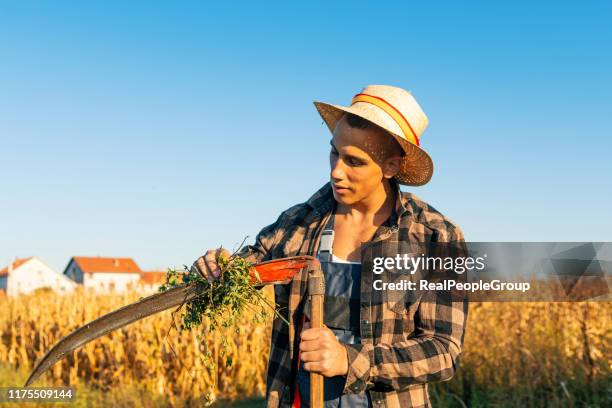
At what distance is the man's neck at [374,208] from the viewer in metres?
3.29

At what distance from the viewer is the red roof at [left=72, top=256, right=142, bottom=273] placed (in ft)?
242

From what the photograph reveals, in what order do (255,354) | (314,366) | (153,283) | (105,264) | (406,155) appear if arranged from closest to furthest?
(314,366)
(406,155)
(255,354)
(153,283)
(105,264)

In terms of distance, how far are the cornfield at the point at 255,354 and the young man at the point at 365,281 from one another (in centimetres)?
49

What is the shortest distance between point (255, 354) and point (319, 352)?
8.19 m

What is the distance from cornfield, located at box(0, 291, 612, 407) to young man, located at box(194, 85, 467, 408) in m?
0.49

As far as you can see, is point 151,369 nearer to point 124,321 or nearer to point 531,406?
point 531,406

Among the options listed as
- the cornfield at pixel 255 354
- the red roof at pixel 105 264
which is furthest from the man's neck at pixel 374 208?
the red roof at pixel 105 264

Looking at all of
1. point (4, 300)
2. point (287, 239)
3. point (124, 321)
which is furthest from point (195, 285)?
point (4, 300)

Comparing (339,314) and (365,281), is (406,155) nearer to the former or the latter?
(365,281)

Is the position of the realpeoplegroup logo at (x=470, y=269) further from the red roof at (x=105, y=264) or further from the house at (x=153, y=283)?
the red roof at (x=105, y=264)

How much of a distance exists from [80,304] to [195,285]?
10616mm

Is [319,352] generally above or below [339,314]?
below

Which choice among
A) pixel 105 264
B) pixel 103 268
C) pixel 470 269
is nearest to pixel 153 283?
pixel 470 269

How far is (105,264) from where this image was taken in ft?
252
